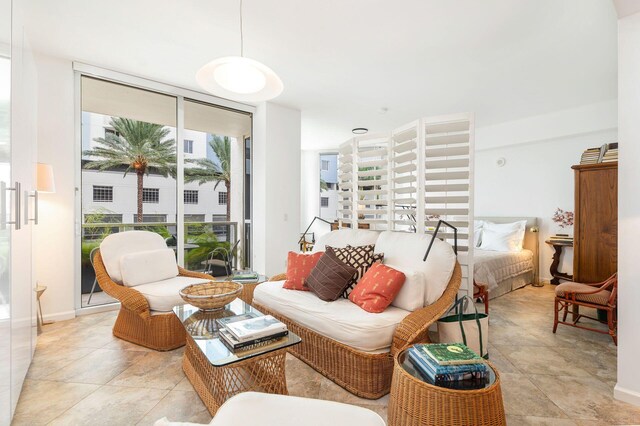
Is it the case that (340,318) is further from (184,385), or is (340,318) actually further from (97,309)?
(97,309)

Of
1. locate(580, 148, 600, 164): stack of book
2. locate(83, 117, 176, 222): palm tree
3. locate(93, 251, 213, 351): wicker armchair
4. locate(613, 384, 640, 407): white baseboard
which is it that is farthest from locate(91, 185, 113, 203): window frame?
locate(580, 148, 600, 164): stack of book

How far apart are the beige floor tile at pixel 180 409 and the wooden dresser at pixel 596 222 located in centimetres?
376

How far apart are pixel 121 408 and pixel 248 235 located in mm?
2998

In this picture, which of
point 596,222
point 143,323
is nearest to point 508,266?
point 596,222

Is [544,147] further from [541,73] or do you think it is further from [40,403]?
[40,403]

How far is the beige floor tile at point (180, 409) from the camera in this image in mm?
1699

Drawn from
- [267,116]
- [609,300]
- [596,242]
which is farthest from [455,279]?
[267,116]

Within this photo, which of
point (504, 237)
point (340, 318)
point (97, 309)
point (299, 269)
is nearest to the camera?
point (340, 318)

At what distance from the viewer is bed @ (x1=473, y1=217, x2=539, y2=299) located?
392cm

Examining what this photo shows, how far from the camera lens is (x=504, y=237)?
4.77 m

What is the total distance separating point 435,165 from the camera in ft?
8.80

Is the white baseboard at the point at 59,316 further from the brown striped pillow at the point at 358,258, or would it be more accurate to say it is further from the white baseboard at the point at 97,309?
the brown striped pillow at the point at 358,258

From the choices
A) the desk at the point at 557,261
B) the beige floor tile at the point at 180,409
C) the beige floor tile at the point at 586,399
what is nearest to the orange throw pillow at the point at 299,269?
the beige floor tile at the point at 180,409

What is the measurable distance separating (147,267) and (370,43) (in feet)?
9.61
